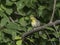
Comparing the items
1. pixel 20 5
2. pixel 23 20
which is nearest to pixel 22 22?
pixel 23 20

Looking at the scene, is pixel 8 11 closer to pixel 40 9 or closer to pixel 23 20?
pixel 23 20

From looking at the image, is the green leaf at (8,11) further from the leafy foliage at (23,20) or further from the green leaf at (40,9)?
the green leaf at (40,9)

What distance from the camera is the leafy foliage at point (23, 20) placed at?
276 cm

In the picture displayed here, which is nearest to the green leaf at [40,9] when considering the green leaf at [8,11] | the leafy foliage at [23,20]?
the leafy foliage at [23,20]

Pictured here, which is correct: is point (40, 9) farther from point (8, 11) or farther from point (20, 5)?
point (8, 11)

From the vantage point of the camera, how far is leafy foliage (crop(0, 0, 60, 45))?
→ 2.76 meters

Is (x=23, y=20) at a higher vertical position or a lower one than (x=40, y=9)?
lower

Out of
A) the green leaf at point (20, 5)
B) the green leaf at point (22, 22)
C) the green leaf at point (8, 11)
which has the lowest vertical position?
the green leaf at point (22, 22)

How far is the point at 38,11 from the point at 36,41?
0.34 m

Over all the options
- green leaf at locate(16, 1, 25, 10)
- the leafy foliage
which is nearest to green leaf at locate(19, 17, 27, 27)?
the leafy foliage

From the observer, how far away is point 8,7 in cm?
308

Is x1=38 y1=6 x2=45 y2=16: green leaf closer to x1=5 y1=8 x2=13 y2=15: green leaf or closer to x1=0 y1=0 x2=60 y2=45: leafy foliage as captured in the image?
x1=0 y1=0 x2=60 y2=45: leafy foliage

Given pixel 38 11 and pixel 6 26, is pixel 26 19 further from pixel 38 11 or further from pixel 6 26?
pixel 6 26

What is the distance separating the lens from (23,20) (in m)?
3.01
